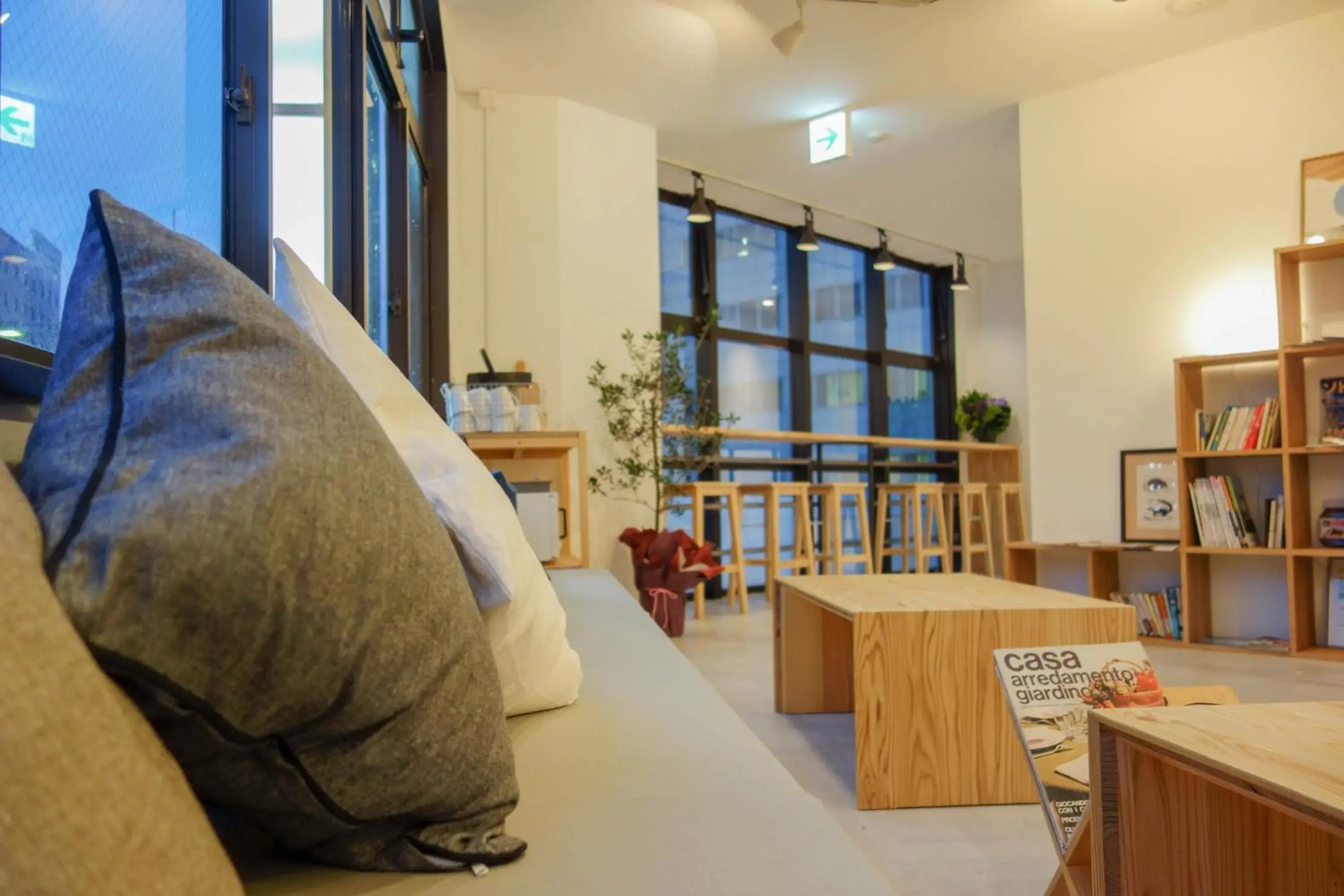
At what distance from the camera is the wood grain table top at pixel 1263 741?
2.61 feet

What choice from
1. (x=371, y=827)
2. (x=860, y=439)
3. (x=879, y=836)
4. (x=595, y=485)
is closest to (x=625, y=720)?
(x=371, y=827)

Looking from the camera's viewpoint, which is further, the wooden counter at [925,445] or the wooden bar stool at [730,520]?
the wooden counter at [925,445]

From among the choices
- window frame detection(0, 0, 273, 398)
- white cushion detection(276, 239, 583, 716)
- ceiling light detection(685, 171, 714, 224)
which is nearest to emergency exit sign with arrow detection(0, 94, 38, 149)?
white cushion detection(276, 239, 583, 716)

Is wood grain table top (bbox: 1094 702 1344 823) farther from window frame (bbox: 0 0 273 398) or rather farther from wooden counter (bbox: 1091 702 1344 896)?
window frame (bbox: 0 0 273 398)

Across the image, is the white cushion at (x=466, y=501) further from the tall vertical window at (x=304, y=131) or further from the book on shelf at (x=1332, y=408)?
the book on shelf at (x=1332, y=408)

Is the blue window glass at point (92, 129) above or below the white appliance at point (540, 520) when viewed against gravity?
above

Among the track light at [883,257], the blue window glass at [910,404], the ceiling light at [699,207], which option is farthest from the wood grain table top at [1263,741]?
the blue window glass at [910,404]

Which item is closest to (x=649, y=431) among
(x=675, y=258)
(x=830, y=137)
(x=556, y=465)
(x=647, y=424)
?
(x=647, y=424)

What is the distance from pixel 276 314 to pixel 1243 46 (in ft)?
16.1

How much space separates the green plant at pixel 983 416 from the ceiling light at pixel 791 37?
4.73m

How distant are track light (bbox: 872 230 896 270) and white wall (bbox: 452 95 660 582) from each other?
2988 millimetres

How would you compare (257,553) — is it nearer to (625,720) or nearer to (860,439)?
(625,720)

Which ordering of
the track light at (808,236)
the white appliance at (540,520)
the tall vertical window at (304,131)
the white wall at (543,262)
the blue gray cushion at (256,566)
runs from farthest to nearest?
the track light at (808,236) → the white wall at (543,262) → the white appliance at (540,520) → the tall vertical window at (304,131) → the blue gray cushion at (256,566)

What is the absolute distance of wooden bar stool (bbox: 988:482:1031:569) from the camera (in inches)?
277
